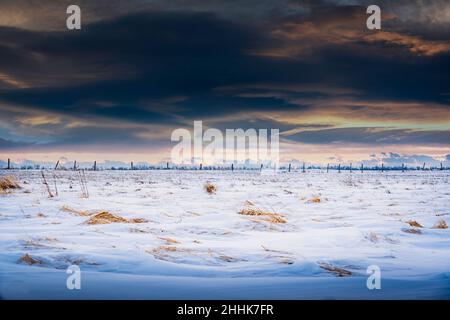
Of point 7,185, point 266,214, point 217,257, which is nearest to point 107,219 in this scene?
point 217,257

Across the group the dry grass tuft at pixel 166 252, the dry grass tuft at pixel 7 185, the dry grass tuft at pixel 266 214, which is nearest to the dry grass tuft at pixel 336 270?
the dry grass tuft at pixel 166 252

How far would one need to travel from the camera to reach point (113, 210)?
984 cm

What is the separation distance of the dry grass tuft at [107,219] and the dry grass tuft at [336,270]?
4.42 m

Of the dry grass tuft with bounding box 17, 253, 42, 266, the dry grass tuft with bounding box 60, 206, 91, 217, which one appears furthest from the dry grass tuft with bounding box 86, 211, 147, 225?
the dry grass tuft with bounding box 17, 253, 42, 266

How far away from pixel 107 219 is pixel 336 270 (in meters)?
4.82

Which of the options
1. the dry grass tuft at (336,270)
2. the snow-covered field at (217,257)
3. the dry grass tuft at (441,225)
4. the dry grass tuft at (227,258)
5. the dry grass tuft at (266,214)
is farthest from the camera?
the dry grass tuft at (266,214)

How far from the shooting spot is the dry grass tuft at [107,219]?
8109 millimetres

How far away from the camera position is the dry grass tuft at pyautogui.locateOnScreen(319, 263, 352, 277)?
16.6 ft

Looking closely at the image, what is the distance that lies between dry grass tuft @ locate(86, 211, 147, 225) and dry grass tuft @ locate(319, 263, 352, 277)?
14.5ft

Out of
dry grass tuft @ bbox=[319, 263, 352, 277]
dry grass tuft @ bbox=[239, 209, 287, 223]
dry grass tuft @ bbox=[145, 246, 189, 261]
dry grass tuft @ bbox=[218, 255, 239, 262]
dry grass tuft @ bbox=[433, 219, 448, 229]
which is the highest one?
dry grass tuft @ bbox=[239, 209, 287, 223]

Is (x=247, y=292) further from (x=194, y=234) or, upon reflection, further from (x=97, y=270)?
(x=194, y=234)

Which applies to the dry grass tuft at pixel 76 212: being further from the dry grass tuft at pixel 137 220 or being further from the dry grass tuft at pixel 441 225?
the dry grass tuft at pixel 441 225

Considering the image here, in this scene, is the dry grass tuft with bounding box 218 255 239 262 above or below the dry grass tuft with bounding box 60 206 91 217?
below

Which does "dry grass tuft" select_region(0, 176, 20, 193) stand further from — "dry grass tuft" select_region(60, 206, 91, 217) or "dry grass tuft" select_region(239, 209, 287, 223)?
"dry grass tuft" select_region(239, 209, 287, 223)
